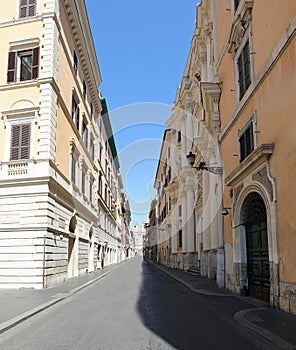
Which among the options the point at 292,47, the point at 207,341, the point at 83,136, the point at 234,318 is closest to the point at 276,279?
the point at 234,318

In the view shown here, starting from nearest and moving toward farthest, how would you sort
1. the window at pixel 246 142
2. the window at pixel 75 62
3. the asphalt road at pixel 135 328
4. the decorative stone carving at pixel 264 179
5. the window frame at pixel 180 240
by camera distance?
the asphalt road at pixel 135 328
the decorative stone carving at pixel 264 179
the window at pixel 246 142
the window at pixel 75 62
the window frame at pixel 180 240

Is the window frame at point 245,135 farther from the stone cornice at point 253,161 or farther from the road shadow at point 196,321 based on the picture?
the road shadow at point 196,321

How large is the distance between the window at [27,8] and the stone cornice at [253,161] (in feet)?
42.7

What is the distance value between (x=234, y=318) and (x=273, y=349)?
→ 111 inches

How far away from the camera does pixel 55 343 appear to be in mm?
6746

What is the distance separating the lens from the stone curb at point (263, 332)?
6.30 metres

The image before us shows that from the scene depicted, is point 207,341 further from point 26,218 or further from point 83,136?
point 83,136

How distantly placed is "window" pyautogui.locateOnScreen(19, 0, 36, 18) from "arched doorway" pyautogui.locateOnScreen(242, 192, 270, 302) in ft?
46.0

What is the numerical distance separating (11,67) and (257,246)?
46.0ft

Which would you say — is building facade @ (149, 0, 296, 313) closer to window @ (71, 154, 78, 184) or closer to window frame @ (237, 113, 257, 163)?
window frame @ (237, 113, 257, 163)

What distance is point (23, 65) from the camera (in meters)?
19.6

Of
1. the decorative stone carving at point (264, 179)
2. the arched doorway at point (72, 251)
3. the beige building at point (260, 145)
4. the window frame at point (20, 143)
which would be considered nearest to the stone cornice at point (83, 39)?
the window frame at point (20, 143)

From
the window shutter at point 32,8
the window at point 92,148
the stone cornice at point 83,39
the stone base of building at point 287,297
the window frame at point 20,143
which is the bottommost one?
the stone base of building at point 287,297

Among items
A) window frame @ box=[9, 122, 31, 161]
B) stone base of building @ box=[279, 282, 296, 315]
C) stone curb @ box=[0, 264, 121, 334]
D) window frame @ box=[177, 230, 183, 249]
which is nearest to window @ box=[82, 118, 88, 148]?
window frame @ box=[9, 122, 31, 161]
